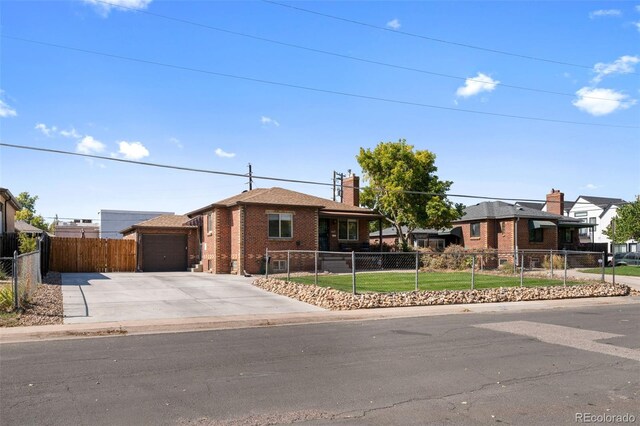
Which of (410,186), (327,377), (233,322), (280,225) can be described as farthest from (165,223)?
(327,377)

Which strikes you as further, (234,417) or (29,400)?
(29,400)

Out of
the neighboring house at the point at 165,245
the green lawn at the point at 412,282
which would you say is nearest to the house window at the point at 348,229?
the green lawn at the point at 412,282

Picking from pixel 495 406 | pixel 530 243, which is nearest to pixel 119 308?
pixel 495 406

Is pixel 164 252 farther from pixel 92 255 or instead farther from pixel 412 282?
pixel 412 282

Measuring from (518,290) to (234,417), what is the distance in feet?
53.7

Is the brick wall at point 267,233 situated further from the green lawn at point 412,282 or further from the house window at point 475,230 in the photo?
the house window at point 475,230

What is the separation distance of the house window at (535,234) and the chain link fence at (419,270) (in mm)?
2547

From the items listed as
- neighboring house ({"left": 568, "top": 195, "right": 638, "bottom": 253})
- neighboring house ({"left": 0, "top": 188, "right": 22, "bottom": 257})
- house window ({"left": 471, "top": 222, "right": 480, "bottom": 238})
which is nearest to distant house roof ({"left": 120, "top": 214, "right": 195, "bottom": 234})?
neighboring house ({"left": 0, "top": 188, "right": 22, "bottom": 257})

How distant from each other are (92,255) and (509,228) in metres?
28.3

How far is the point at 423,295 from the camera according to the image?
17.9 meters

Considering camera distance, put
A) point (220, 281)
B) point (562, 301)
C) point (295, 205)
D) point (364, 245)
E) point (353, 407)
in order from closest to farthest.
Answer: point (353, 407), point (562, 301), point (220, 281), point (295, 205), point (364, 245)

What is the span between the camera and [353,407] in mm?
6234

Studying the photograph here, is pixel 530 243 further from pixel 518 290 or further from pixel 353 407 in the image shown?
pixel 353 407

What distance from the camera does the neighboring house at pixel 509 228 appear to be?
127 ft
